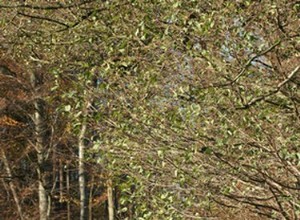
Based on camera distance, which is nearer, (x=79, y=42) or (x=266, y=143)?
(x=266, y=143)

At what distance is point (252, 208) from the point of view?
17.2ft

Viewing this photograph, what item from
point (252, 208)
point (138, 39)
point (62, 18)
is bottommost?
point (252, 208)

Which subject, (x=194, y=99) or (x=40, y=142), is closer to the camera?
(x=194, y=99)

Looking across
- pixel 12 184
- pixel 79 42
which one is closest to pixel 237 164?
pixel 79 42

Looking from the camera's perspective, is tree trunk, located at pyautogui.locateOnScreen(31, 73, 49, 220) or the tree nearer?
the tree

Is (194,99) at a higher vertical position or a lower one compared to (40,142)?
lower

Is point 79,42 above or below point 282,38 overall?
above

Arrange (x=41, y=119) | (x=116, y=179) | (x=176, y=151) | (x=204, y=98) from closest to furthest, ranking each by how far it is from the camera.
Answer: (x=204, y=98) → (x=176, y=151) → (x=116, y=179) → (x=41, y=119)

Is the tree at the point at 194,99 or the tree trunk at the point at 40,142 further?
the tree trunk at the point at 40,142

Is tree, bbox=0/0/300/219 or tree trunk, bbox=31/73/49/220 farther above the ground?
tree trunk, bbox=31/73/49/220

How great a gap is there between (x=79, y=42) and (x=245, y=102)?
2.10 meters

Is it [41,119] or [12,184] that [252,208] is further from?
[12,184]

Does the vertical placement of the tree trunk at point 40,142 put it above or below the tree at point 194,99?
above

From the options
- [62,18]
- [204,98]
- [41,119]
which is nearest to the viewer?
[204,98]
